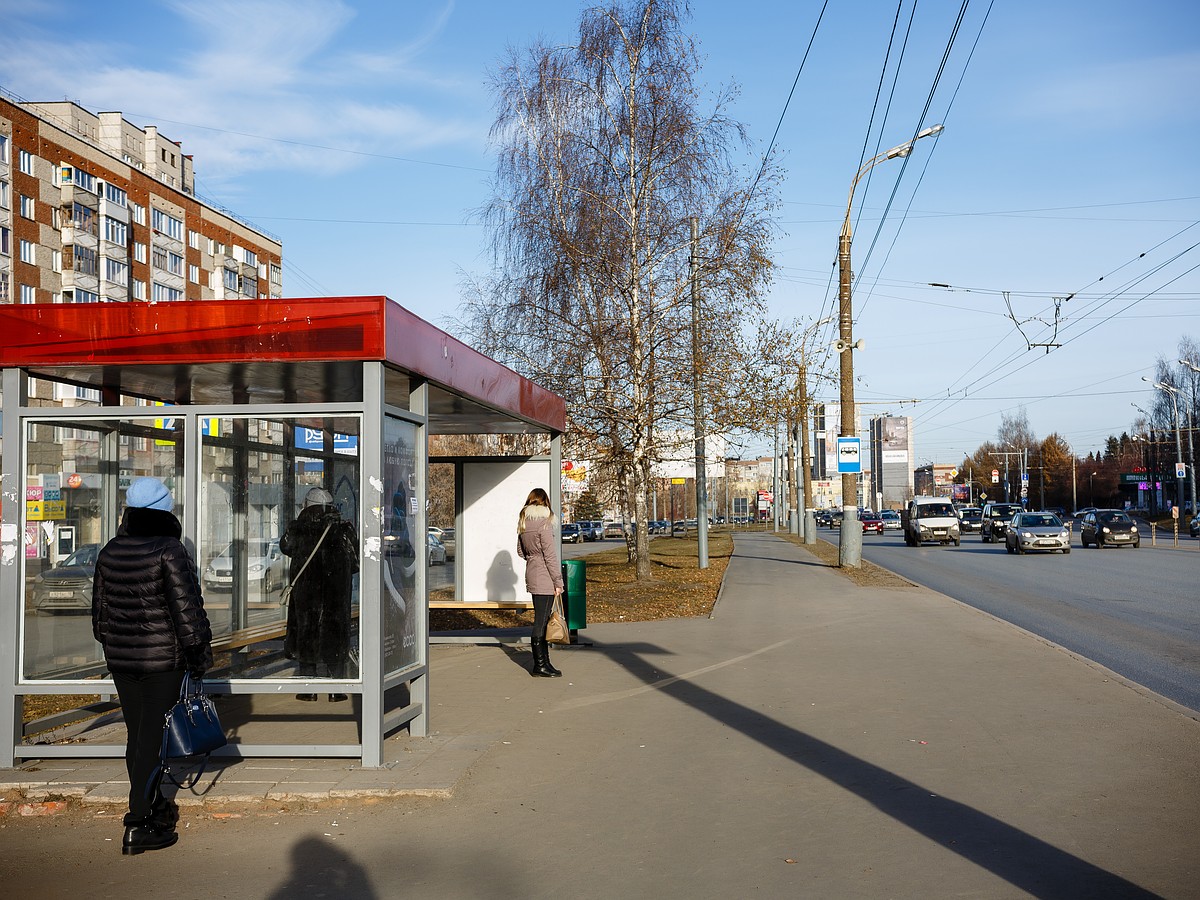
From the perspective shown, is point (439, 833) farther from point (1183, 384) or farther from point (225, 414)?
point (1183, 384)

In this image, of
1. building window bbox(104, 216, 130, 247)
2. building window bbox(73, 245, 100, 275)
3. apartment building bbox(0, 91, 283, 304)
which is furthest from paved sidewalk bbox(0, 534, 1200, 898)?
building window bbox(104, 216, 130, 247)

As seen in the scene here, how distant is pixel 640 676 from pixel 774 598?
358 inches

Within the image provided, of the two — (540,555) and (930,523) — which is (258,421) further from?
(930,523)

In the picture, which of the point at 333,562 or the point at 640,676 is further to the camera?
the point at 640,676

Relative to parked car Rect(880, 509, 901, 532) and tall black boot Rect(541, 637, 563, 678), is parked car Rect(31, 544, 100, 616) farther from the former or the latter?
parked car Rect(880, 509, 901, 532)

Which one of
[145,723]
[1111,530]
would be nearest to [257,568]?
[145,723]

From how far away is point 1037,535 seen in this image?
36.4 m

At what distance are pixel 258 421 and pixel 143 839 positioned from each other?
138 inches

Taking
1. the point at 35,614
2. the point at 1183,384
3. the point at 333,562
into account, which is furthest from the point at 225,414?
the point at 1183,384

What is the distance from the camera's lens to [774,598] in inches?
780

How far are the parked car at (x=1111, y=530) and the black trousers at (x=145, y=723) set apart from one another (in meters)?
41.6

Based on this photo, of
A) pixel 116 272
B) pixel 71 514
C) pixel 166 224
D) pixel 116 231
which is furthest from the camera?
pixel 166 224

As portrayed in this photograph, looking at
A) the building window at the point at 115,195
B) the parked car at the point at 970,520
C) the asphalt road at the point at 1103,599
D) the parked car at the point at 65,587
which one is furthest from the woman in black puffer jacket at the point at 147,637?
the building window at the point at 115,195

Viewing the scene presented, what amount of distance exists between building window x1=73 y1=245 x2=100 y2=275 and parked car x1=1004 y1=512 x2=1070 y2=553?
43958mm
